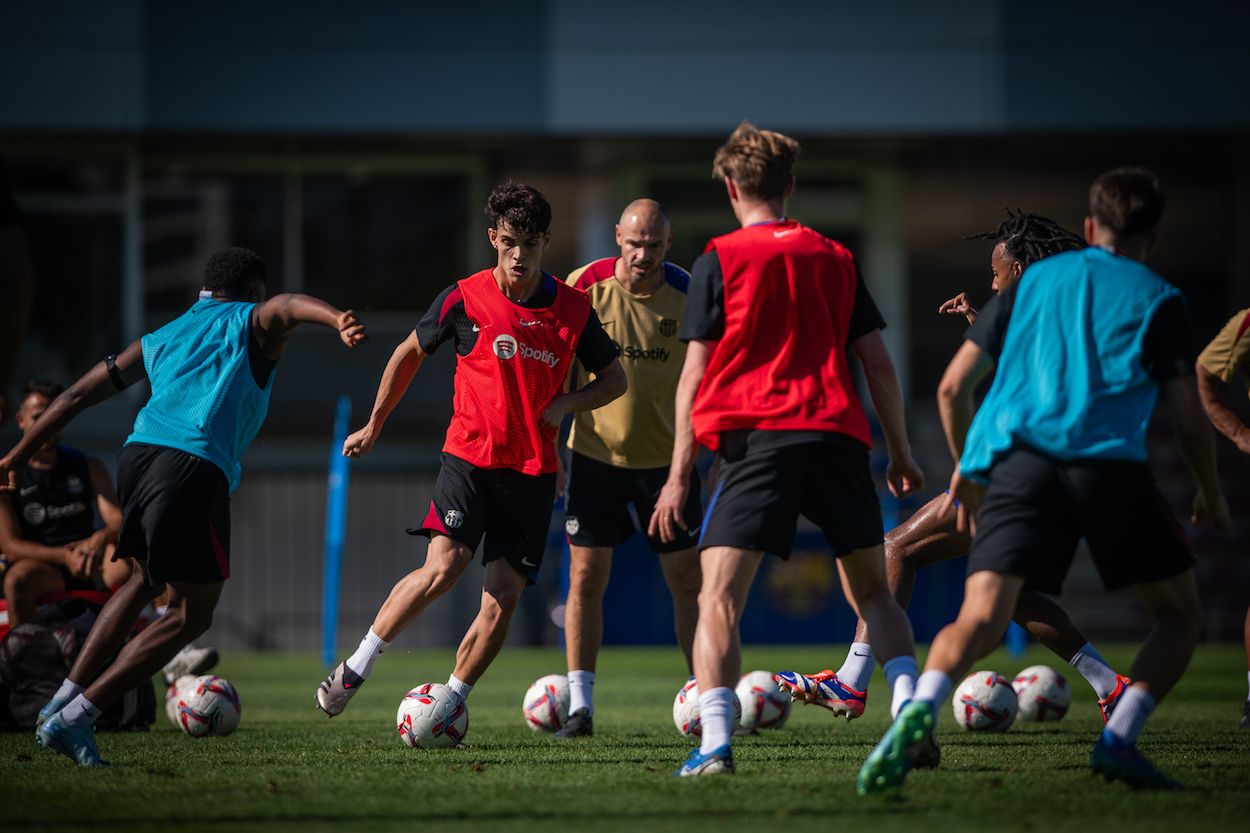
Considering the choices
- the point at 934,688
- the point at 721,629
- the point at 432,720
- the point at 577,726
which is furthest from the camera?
the point at 577,726

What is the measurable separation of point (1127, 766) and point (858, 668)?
1788 millimetres

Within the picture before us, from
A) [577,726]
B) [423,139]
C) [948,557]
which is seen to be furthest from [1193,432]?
[423,139]

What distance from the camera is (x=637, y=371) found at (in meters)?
8.45

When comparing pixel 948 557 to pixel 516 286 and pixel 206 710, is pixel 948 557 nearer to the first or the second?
pixel 516 286

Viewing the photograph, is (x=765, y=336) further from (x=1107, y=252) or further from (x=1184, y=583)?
(x=1184, y=583)

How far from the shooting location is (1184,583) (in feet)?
17.9

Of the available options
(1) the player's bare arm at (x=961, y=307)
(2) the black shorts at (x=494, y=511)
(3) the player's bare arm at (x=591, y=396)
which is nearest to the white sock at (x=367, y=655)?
(2) the black shorts at (x=494, y=511)

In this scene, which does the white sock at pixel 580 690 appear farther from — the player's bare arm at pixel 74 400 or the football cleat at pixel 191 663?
the football cleat at pixel 191 663

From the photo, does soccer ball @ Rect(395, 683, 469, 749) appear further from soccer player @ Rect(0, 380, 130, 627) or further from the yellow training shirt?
soccer player @ Rect(0, 380, 130, 627)

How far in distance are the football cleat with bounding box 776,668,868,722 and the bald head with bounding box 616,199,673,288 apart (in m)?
2.32

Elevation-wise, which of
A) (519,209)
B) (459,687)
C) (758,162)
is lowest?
(459,687)

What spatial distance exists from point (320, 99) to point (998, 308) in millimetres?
18030

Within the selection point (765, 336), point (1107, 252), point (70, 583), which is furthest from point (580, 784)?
point (70, 583)

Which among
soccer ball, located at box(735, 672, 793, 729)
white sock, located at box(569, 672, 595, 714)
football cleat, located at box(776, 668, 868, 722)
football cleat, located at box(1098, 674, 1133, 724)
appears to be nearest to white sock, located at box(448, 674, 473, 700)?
white sock, located at box(569, 672, 595, 714)
